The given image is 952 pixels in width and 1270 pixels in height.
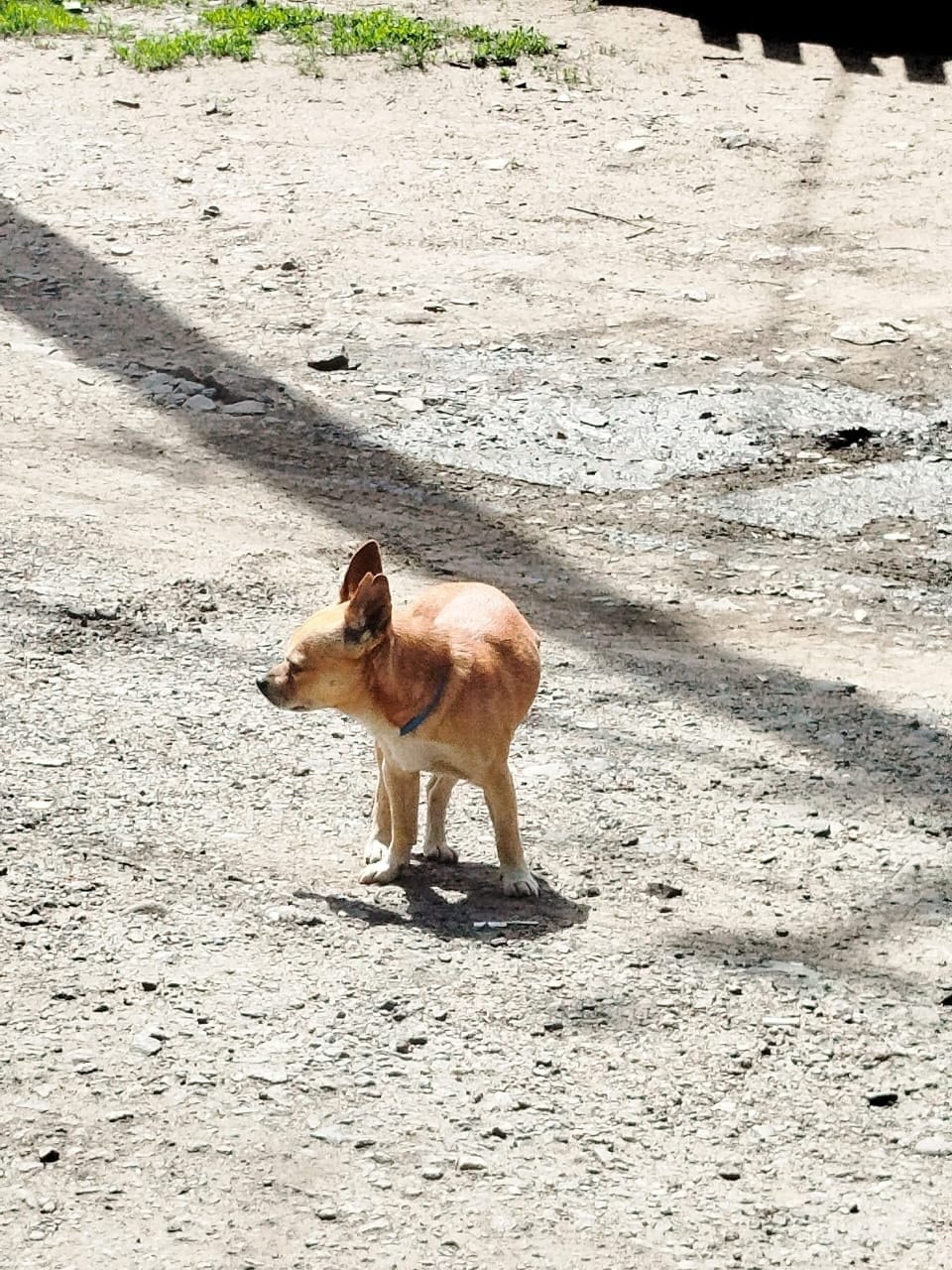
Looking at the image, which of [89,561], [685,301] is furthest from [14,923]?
[685,301]

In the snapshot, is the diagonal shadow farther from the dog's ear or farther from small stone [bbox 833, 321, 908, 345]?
small stone [bbox 833, 321, 908, 345]

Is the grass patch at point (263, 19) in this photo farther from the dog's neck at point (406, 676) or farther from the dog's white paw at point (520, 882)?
the dog's white paw at point (520, 882)

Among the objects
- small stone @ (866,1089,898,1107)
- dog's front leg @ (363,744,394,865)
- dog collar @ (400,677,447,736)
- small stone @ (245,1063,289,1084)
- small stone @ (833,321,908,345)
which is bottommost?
small stone @ (866,1089,898,1107)

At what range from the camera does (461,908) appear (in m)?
4.60

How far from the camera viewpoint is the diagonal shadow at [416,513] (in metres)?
5.76

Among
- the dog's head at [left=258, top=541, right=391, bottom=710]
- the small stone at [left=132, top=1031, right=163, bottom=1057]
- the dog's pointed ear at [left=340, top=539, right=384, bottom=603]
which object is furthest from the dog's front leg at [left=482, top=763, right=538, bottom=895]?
the small stone at [left=132, top=1031, right=163, bottom=1057]

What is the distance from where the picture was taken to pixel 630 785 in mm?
5289

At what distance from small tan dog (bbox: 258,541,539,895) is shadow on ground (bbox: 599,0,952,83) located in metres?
8.98

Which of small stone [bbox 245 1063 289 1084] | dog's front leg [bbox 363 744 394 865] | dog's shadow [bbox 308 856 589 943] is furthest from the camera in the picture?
dog's front leg [bbox 363 744 394 865]

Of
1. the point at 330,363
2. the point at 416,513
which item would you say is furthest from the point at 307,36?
the point at 416,513

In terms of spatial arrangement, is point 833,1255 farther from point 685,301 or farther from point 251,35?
point 251,35

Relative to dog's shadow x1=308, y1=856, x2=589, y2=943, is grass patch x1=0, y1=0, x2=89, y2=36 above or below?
above

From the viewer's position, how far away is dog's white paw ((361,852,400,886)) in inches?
183

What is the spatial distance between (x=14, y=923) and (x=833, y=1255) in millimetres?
2102
